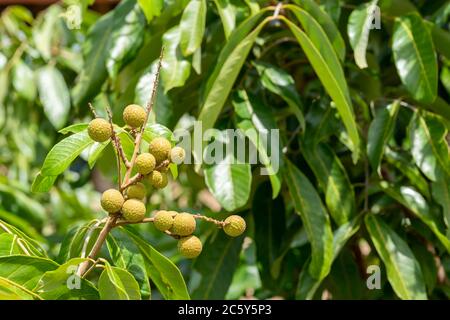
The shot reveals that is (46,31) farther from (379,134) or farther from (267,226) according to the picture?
(379,134)

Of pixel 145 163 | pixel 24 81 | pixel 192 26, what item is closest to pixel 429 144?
pixel 192 26

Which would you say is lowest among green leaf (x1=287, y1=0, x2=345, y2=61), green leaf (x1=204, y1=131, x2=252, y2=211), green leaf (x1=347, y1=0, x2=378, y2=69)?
green leaf (x1=204, y1=131, x2=252, y2=211)

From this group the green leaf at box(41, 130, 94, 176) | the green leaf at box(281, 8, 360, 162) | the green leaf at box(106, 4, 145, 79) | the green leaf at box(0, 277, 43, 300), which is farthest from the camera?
the green leaf at box(106, 4, 145, 79)

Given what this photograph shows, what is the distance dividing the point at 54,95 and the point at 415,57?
77 cm

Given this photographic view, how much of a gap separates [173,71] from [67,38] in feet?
2.84

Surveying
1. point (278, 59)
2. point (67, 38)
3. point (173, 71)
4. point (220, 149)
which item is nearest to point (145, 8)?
point (173, 71)

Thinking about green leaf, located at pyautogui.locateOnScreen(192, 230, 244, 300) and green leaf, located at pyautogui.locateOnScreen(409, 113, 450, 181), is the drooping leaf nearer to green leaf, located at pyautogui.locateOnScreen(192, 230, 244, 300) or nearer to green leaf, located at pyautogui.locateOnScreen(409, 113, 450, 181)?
green leaf, located at pyautogui.locateOnScreen(409, 113, 450, 181)

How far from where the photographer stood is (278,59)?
1.47 m

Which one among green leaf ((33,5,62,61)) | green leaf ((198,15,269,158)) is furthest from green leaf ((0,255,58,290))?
green leaf ((33,5,62,61))

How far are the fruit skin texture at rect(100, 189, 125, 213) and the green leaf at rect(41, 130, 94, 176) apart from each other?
11cm

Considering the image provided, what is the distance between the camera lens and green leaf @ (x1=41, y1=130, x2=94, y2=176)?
80cm

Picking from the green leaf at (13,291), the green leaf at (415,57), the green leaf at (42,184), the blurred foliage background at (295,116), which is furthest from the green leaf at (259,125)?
the green leaf at (13,291)

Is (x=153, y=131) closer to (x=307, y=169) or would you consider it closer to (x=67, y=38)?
(x=307, y=169)

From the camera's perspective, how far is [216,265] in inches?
53.4
